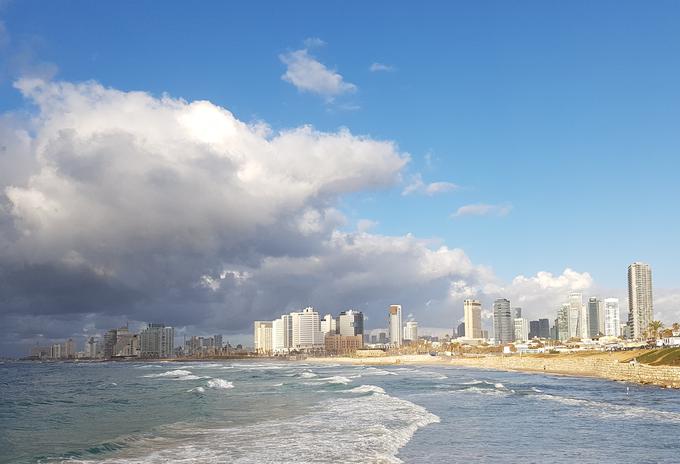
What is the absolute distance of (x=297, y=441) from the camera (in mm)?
29234

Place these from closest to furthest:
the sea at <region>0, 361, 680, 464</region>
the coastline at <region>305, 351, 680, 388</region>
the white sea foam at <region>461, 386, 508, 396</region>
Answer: the sea at <region>0, 361, 680, 464</region>, the white sea foam at <region>461, 386, 508, 396</region>, the coastline at <region>305, 351, 680, 388</region>

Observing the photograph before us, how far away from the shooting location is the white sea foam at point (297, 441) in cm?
2497

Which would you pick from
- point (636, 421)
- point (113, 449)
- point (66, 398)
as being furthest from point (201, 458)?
point (66, 398)

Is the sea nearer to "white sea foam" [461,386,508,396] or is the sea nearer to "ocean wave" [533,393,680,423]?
"ocean wave" [533,393,680,423]

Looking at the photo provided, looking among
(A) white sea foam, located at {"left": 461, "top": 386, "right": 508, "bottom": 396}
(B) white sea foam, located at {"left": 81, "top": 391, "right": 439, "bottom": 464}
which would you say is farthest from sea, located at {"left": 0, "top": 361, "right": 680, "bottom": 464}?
(A) white sea foam, located at {"left": 461, "top": 386, "right": 508, "bottom": 396}

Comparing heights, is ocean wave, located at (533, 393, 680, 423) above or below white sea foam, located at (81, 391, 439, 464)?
below

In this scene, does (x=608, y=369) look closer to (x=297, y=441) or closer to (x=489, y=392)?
(x=489, y=392)

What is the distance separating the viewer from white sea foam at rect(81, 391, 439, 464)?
2497cm

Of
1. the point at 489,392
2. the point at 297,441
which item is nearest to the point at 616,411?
the point at 489,392

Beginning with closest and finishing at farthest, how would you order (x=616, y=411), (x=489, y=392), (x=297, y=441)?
(x=297, y=441)
(x=616, y=411)
(x=489, y=392)

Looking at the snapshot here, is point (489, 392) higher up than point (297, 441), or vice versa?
point (297, 441)

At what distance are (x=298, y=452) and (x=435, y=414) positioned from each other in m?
17.7

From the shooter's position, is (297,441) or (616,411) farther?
(616,411)

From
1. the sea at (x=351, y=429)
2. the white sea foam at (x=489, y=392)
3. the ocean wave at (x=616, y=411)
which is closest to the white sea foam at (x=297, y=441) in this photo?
the sea at (x=351, y=429)
